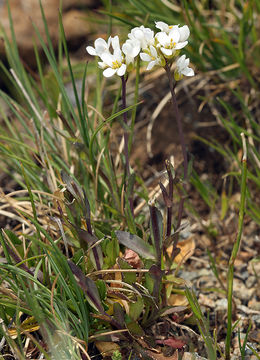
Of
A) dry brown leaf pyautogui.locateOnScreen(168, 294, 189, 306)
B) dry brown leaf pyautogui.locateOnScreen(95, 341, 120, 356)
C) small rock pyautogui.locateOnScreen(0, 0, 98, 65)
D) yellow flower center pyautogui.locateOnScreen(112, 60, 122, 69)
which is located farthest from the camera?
small rock pyautogui.locateOnScreen(0, 0, 98, 65)

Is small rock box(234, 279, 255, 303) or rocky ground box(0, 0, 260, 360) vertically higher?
rocky ground box(0, 0, 260, 360)

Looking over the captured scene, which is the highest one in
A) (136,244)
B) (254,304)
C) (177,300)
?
(136,244)

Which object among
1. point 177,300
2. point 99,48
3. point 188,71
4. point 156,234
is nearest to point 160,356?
point 177,300

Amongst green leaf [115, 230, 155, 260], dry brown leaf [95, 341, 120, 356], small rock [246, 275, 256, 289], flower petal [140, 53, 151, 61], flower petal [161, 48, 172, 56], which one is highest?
flower petal [161, 48, 172, 56]

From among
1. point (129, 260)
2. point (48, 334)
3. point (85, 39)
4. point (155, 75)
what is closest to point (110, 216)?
point (129, 260)

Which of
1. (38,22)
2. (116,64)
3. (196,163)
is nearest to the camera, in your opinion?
(116,64)

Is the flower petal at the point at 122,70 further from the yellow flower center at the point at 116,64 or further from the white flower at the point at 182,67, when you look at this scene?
the white flower at the point at 182,67

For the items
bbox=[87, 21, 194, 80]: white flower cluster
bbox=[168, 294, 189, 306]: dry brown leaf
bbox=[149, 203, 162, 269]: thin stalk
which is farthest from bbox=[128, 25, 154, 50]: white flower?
bbox=[168, 294, 189, 306]: dry brown leaf

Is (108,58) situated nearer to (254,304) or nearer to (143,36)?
(143,36)

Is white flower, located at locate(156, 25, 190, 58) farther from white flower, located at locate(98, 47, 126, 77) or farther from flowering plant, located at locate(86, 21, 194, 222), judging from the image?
white flower, located at locate(98, 47, 126, 77)

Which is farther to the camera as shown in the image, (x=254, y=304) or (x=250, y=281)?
(x=250, y=281)

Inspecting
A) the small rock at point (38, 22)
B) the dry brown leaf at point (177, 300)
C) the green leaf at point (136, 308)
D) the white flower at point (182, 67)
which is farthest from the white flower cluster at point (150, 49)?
the small rock at point (38, 22)

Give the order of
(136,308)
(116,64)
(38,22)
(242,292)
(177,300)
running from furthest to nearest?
(38,22)
(242,292)
(177,300)
(136,308)
(116,64)

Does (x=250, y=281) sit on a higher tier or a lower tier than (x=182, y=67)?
lower
